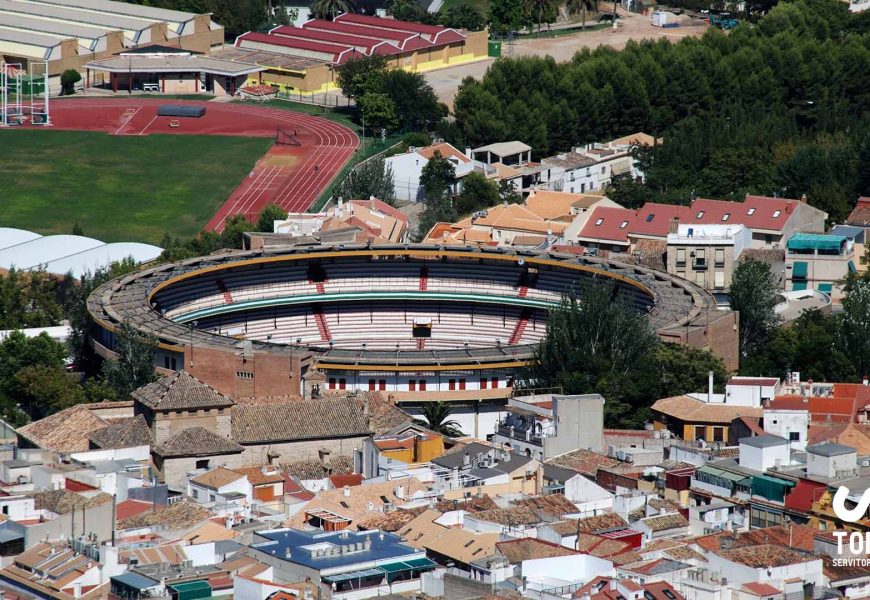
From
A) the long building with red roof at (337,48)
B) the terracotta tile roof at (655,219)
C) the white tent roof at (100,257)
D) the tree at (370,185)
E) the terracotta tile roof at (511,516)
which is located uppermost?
the long building with red roof at (337,48)

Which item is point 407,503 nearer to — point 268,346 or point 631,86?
point 268,346

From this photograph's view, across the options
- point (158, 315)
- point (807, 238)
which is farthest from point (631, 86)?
point (158, 315)

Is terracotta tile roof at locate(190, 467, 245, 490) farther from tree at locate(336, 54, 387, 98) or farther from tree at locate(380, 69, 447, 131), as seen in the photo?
tree at locate(336, 54, 387, 98)

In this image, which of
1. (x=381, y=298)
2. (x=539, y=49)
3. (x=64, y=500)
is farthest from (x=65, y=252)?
(x=539, y=49)

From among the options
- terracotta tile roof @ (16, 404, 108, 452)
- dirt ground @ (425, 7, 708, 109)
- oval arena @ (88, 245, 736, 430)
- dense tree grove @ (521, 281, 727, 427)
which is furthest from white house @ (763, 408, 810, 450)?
dirt ground @ (425, 7, 708, 109)

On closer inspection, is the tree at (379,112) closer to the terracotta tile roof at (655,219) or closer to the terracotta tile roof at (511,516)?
the terracotta tile roof at (655,219)

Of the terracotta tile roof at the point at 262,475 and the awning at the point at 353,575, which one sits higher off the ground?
the terracotta tile roof at the point at 262,475

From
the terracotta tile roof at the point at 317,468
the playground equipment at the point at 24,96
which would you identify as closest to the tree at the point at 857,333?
the terracotta tile roof at the point at 317,468
